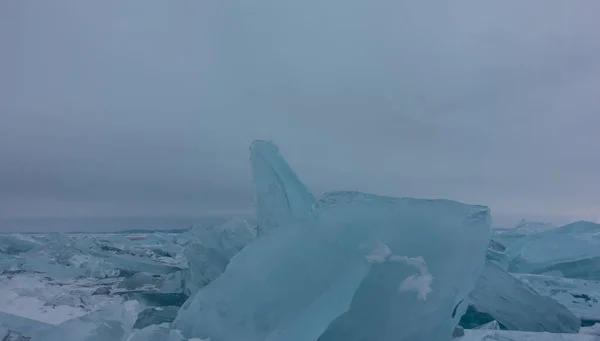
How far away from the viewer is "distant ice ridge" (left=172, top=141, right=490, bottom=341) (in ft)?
8.41

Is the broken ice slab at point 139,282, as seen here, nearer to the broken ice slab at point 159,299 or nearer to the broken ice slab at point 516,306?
the broken ice slab at point 159,299

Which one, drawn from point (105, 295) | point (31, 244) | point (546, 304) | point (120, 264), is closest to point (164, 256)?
point (120, 264)

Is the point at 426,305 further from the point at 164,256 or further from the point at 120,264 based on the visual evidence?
the point at 164,256

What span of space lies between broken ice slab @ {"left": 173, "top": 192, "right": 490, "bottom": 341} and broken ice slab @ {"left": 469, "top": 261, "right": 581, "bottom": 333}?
109 centimetres

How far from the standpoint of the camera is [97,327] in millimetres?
2707

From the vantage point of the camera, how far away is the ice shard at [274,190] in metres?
4.02

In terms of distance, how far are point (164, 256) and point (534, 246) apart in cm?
645

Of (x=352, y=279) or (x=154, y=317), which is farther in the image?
(x=154, y=317)

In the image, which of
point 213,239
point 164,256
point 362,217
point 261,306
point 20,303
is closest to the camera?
point 261,306

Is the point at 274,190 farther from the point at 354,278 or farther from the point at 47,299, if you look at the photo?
the point at 47,299

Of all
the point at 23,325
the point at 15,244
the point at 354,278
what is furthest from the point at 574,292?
the point at 15,244

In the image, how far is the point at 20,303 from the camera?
4449 mm

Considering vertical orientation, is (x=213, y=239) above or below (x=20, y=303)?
above

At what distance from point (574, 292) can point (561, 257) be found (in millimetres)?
1851
